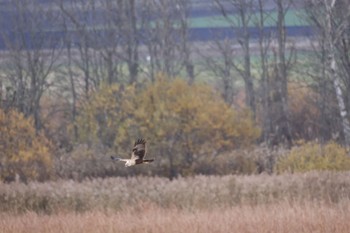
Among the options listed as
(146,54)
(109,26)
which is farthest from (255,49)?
(109,26)

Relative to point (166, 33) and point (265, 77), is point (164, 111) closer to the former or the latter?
point (265, 77)

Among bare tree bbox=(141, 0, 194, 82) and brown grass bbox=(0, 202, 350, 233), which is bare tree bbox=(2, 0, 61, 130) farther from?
brown grass bbox=(0, 202, 350, 233)

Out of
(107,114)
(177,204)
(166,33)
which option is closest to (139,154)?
(177,204)

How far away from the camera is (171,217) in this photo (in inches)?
734

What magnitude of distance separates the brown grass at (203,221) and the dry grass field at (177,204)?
0.7 inches

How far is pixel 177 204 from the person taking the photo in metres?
21.4

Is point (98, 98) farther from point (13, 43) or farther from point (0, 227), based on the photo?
point (0, 227)

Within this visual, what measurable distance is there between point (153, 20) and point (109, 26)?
5.74 meters

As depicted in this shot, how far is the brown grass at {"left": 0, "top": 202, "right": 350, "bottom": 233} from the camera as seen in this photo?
669 inches

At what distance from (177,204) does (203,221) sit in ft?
12.0

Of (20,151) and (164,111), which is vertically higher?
(164,111)

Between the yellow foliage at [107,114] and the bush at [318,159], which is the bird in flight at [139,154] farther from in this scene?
the yellow foliage at [107,114]

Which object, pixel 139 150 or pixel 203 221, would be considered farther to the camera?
pixel 203 221

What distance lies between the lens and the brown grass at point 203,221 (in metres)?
17.0
